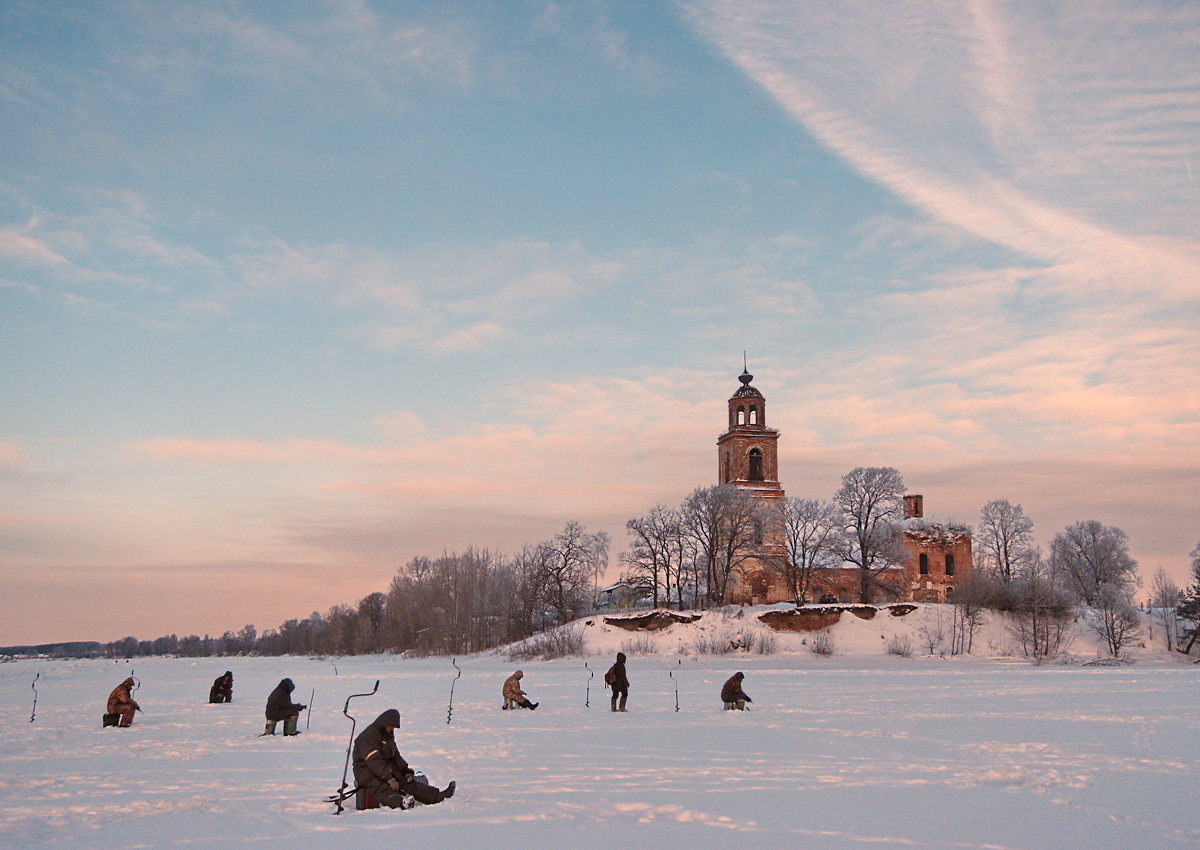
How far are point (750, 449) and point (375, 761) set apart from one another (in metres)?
66.7

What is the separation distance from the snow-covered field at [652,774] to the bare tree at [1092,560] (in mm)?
53846

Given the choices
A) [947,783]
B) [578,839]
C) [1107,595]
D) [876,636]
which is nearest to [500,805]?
[578,839]

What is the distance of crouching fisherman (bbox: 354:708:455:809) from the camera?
10766 millimetres

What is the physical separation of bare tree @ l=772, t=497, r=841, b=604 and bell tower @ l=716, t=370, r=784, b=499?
7.29 metres

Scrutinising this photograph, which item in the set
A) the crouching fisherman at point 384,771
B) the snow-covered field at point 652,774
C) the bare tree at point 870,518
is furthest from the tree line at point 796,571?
the crouching fisherman at point 384,771

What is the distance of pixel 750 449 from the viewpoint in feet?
248

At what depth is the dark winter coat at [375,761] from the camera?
1077 centimetres

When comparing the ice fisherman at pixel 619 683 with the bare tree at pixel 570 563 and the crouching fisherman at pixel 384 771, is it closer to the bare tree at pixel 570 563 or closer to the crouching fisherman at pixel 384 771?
the crouching fisherman at pixel 384 771

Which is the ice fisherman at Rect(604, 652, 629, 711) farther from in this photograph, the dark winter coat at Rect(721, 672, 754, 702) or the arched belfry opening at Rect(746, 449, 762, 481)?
the arched belfry opening at Rect(746, 449, 762, 481)

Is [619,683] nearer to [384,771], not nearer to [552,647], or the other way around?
[384,771]

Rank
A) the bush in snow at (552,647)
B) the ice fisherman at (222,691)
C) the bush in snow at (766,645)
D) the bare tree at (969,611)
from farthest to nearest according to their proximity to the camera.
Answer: the bare tree at (969,611), the bush in snow at (552,647), the bush in snow at (766,645), the ice fisherman at (222,691)

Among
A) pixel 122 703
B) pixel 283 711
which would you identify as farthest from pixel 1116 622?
pixel 122 703

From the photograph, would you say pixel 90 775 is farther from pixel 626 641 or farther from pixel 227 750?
pixel 626 641

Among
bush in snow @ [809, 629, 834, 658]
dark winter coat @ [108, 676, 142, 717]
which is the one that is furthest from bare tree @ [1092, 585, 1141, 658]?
dark winter coat @ [108, 676, 142, 717]
